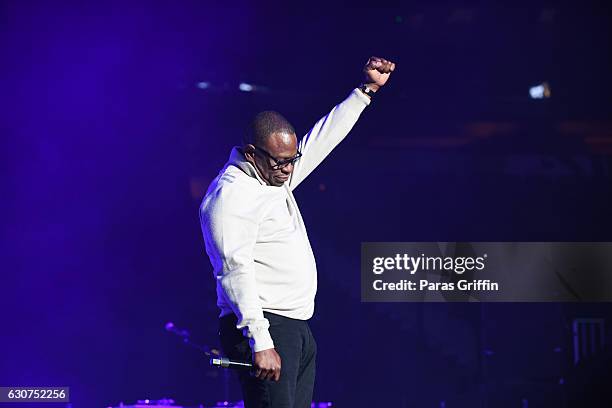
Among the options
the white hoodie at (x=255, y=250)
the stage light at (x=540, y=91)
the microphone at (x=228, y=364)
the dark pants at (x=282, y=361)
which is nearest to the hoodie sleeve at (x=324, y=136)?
the white hoodie at (x=255, y=250)

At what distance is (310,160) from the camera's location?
2.76 m

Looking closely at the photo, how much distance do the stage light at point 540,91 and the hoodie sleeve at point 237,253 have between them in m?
3.05

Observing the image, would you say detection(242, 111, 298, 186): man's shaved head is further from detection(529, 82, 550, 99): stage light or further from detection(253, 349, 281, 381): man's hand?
detection(529, 82, 550, 99): stage light

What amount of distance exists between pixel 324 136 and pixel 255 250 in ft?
1.91

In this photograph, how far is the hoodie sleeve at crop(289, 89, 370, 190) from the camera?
2.75m

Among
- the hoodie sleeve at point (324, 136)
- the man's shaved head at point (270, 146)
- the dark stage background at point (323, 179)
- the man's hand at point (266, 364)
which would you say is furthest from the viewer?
the dark stage background at point (323, 179)

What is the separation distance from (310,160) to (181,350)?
260 cm

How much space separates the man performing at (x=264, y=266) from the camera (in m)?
2.23

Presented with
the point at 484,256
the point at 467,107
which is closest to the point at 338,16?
the point at 467,107

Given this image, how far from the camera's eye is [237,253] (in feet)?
7.37

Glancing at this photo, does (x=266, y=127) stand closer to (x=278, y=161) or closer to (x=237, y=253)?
(x=278, y=161)

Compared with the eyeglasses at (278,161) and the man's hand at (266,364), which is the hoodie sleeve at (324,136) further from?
the man's hand at (266,364)

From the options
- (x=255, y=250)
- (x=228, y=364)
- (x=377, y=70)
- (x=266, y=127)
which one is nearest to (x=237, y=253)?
(x=255, y=250)

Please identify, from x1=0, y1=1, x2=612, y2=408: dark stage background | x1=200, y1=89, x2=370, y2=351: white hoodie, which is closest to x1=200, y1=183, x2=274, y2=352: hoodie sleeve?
x1=200, y1=89, x2=370, y2=351: white hoodie
